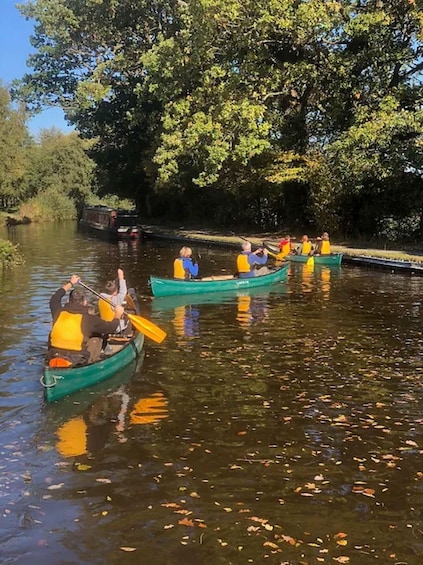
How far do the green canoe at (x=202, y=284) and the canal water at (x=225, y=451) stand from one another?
13.8ft

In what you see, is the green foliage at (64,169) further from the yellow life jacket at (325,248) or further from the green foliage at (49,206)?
the yellow life jacket at (325,248)

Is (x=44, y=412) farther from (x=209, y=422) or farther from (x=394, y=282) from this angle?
(x=394, y=282)

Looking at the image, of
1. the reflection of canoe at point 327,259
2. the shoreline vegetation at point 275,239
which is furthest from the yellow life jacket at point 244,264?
the shoreline vegetation at point 275,239

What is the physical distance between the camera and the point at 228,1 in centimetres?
3162

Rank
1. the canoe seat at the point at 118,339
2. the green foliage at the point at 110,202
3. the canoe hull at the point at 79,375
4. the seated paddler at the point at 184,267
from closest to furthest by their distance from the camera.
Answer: the canoe hull at the point at 79,375 → the canoe seat at the point at 118,339 → the seated paddler at the point at 184,267 → the green foliage at the point at 110,202

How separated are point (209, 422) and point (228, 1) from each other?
2749 centimetres

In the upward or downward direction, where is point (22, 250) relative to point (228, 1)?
downward

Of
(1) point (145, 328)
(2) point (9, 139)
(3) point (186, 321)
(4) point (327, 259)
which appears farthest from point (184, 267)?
(2) point (9, 139)

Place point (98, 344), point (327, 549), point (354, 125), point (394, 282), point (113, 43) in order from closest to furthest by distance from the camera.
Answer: point (327, 549)
point (98, 344)
point (394, 282)
point (354, 125)
point (113, 43)

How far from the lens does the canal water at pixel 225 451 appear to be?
620 centimetres

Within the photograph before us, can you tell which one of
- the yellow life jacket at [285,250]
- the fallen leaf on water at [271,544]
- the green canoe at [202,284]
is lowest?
the fallen leaf on water at [271,544]

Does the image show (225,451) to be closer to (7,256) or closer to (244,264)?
(244,264)

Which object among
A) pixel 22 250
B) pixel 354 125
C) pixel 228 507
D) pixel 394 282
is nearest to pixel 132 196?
pixel 22 250

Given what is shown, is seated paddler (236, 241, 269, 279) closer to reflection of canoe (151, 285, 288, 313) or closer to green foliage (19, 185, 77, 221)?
reflection of canoe (151, 285, 288, 313)
